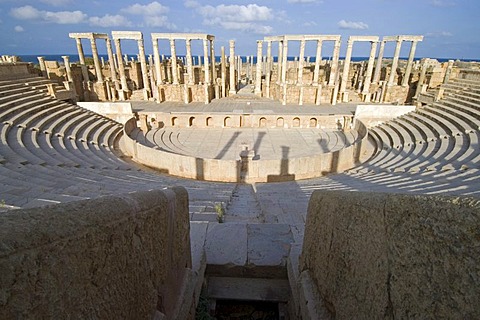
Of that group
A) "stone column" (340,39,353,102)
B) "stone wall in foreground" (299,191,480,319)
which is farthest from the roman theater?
"stone column" (340,39,353,102)

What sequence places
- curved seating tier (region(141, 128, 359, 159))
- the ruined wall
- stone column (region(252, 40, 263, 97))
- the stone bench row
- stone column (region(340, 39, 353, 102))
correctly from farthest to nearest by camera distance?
stone column (region(252, 40, 263, 97)) < stone column (region(340, 39, 353, 102)) < curved seating tier (region(141, 128, 359, 159)) < the ruined wall < the stone bench row

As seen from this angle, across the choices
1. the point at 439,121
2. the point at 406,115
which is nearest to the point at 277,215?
the point at 439,121

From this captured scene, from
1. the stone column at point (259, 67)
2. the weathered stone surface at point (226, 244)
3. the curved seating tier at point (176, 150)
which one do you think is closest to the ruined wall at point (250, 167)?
the curved seating tier at point (176, 150)

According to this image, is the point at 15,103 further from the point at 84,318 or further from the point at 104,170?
the point at 84,318

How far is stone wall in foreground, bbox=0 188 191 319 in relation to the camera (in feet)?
3.24

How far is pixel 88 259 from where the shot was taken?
1272mm

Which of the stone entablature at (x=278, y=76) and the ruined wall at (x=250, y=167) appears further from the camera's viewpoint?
the stone entablature at (x=278, y=76)

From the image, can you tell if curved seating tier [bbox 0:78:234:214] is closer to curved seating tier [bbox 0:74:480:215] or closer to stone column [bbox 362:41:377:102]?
curved seating tier [bbox 0:74:480:215]

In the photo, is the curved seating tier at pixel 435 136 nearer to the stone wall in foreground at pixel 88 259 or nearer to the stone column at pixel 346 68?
the stone column at pixel 346 68

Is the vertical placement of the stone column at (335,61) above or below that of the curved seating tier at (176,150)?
above

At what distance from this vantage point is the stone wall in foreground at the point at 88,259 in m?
0.99

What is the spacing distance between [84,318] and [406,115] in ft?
60.0

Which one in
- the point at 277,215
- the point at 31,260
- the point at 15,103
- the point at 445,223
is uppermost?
the point at 445,223

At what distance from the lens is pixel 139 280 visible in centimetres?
177
